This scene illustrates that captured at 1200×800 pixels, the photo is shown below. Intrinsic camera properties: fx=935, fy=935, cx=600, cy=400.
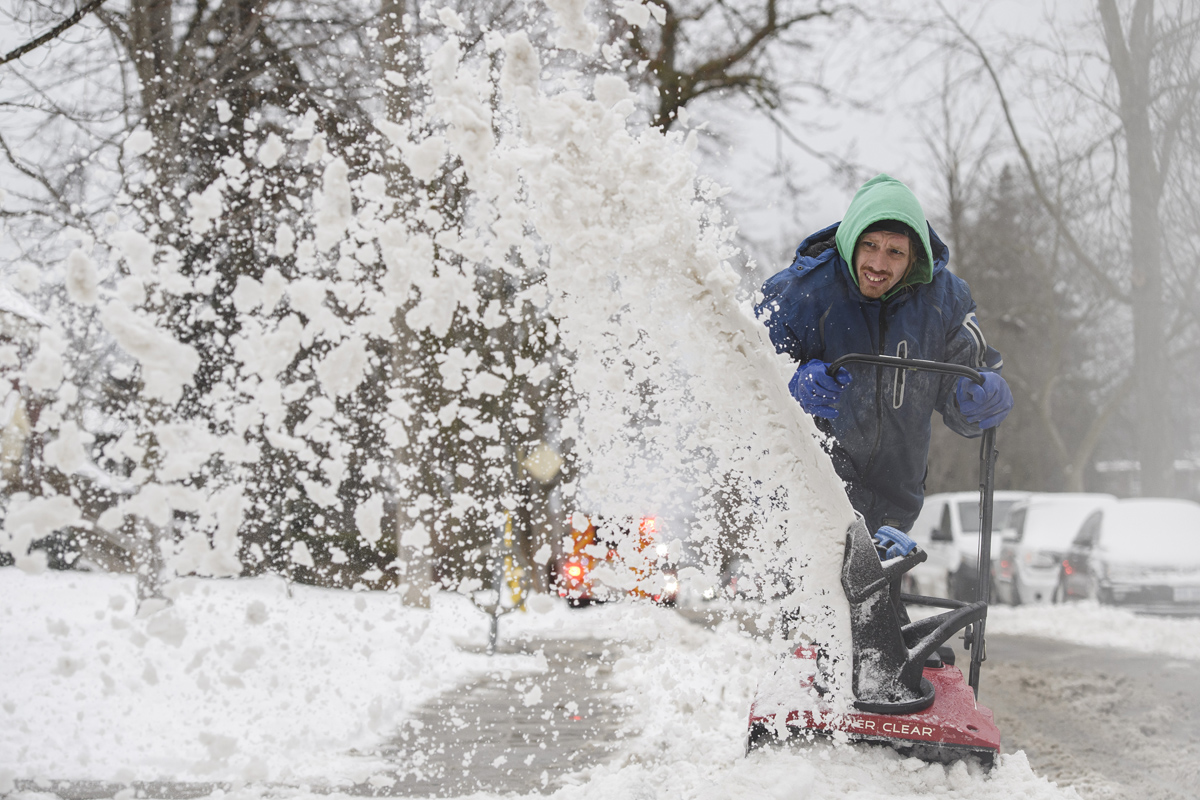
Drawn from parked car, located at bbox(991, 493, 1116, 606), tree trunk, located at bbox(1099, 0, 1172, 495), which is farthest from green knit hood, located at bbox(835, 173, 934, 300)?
tree trunk, located at bbox(1099, 0, 1172, 495)

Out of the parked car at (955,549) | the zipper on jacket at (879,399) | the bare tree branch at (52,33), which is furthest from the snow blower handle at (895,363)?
the parked car at (955,549)

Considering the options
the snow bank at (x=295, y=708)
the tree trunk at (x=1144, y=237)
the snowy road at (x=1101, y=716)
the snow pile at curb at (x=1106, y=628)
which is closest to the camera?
the snow bank at (x=295, y=708)

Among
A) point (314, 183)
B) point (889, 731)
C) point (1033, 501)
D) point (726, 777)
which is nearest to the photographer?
point (889, 731)

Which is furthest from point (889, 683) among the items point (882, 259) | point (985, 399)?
point (882, 259)

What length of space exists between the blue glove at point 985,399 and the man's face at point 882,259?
1.39ft

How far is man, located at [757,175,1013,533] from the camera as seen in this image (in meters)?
3.19

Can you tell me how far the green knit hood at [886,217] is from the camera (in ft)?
10.2

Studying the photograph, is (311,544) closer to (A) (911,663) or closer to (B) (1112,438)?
(A) (911,663)

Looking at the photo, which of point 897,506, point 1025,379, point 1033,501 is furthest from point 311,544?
point 1025,379

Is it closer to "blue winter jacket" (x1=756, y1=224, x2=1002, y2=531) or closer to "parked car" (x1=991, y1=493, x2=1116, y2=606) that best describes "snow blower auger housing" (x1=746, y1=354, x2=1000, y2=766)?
"blue winter jacket" (x1=756, y1=224, x2=1002, y2=531)

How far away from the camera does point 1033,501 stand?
1366cm

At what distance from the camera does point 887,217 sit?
3.08 meters

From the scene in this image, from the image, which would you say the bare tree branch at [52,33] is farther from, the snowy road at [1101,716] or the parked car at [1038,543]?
the parked car at [1038,543]

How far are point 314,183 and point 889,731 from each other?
4405mm
